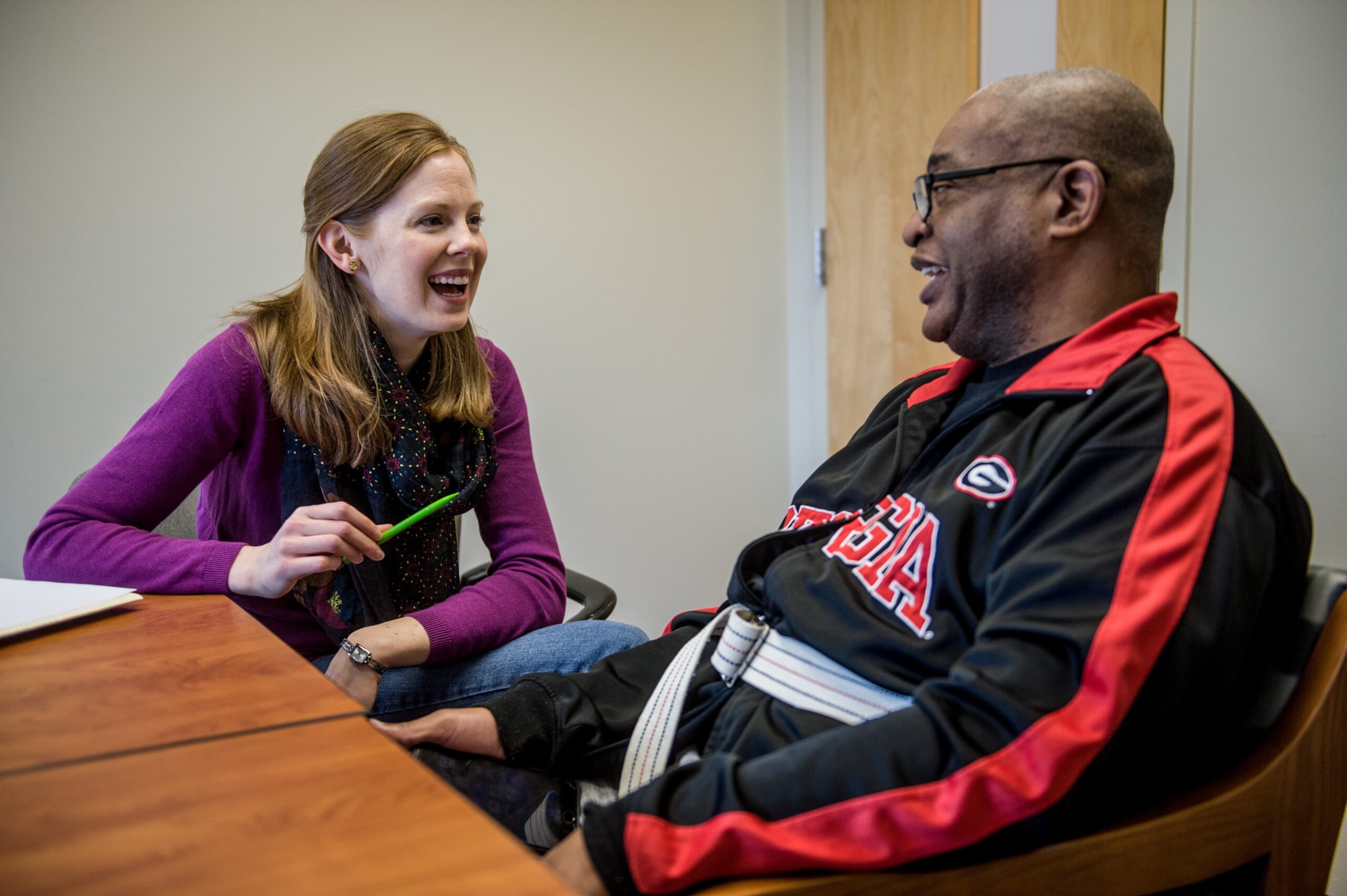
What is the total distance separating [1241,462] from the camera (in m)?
0.80

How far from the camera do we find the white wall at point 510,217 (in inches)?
88.6

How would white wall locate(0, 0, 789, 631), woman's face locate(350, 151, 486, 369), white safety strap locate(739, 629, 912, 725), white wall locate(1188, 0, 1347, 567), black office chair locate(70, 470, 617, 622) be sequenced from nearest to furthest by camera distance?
1. white safety strap locate(739, 629, 912, 725)
2. woman's face locate(350, 151, 486, 369)
3. white wall locate(1188, 0, 1347, 567)
4. black office chair locate(70, 470, 617, 622)
5. white wall locate(0, 0, 789, 631)

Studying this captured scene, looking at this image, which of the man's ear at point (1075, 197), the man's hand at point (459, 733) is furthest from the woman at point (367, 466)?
the man's ear at point (1075, 197)

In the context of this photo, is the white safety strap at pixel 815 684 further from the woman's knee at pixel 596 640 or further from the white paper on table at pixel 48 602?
the white paper on table at pixel 48 602

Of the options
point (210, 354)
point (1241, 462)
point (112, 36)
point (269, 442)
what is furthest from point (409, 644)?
point (112, 36)

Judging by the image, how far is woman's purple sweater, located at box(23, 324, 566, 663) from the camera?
4.25 ft

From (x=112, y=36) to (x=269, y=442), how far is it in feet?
4.57

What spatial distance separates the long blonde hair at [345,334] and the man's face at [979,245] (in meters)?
0.83

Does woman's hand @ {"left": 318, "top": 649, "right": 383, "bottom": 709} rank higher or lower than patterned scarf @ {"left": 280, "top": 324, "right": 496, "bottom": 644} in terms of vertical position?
lower

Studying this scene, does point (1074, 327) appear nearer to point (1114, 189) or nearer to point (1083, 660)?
point (1114, 189)

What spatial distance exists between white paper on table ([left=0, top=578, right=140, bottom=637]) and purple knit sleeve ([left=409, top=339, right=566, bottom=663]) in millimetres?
387

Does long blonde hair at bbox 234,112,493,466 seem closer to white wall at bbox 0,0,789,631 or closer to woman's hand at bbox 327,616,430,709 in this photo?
woman's hand at bbox 327,616,430,709

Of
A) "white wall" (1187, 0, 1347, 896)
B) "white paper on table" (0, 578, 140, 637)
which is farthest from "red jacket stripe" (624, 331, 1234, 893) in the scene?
"white wall" (1187, 0, 1347, 896)

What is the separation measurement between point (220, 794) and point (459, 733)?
0.44m
